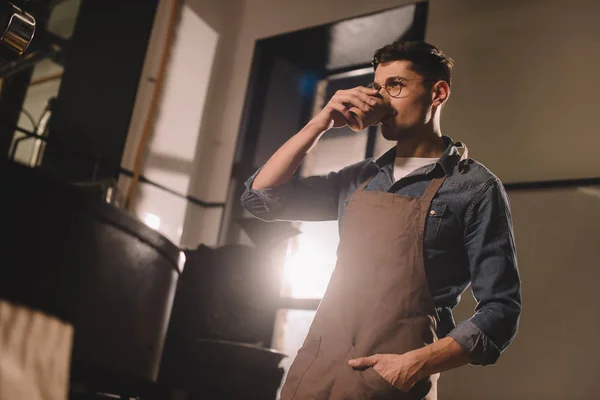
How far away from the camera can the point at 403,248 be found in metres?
1.58

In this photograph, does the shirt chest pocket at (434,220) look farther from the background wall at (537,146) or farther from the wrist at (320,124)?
the background wall at (537,146)

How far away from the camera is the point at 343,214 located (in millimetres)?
1796

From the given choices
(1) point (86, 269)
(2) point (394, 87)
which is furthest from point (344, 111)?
(1) point (86, 269)

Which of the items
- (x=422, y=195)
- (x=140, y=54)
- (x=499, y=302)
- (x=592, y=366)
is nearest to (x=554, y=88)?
(x=592, y=366)

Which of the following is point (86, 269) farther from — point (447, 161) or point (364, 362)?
point (447, 161)

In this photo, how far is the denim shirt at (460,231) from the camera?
1.45 meters

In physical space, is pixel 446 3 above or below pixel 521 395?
above

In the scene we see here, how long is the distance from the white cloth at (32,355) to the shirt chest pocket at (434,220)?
1117mm

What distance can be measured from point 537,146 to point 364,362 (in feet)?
6.13

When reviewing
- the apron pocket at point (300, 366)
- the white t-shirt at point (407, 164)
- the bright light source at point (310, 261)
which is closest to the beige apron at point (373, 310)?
the apron pocket at point (300, 366)

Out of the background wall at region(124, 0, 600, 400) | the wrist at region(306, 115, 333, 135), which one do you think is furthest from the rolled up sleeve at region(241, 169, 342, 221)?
the background wall at region(124, 0, 600, 400)

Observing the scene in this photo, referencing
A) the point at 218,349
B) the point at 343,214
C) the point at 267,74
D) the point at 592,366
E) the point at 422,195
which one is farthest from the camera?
the point at 267,74

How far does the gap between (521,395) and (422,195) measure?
139 cm

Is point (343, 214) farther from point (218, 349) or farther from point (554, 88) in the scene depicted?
point (554, 88)
